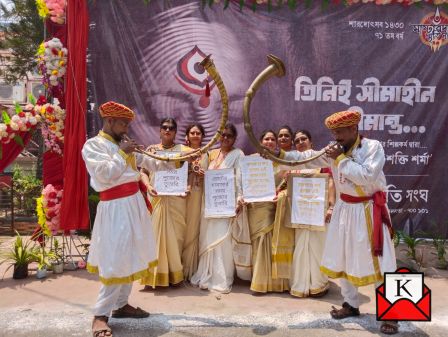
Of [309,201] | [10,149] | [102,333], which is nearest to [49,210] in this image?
[10,149]

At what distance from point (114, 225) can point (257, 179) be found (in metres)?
1.70

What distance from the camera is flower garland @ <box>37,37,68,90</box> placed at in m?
5.38

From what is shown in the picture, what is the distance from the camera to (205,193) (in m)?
4.62

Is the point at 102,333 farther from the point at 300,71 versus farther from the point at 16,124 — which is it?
the point at 300,71

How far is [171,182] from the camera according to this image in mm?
4578

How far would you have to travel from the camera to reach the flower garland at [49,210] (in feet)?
17.4

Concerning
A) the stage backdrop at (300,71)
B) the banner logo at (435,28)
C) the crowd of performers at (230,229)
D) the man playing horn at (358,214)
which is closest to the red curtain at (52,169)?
the stage backdrop at (300,71)

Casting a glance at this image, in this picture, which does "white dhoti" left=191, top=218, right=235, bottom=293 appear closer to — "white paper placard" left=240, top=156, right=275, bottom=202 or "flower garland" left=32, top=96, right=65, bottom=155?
"white paper placard" left=240, top=156, right=275, bottom=202

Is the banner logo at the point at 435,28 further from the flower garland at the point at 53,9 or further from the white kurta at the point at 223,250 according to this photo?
the flower garland at the point at 53,9

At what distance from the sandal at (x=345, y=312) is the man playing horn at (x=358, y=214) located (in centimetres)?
31

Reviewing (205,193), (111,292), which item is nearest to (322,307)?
(205,193)

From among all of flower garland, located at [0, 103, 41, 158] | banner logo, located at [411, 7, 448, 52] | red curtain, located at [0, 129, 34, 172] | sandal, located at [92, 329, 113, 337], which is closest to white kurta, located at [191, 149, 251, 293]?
sandal, located at [92, 329, 113, 337]

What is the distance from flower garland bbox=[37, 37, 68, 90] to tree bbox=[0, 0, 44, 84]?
19.9ft

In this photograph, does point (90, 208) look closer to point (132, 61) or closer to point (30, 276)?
Result: point (30, 276)
